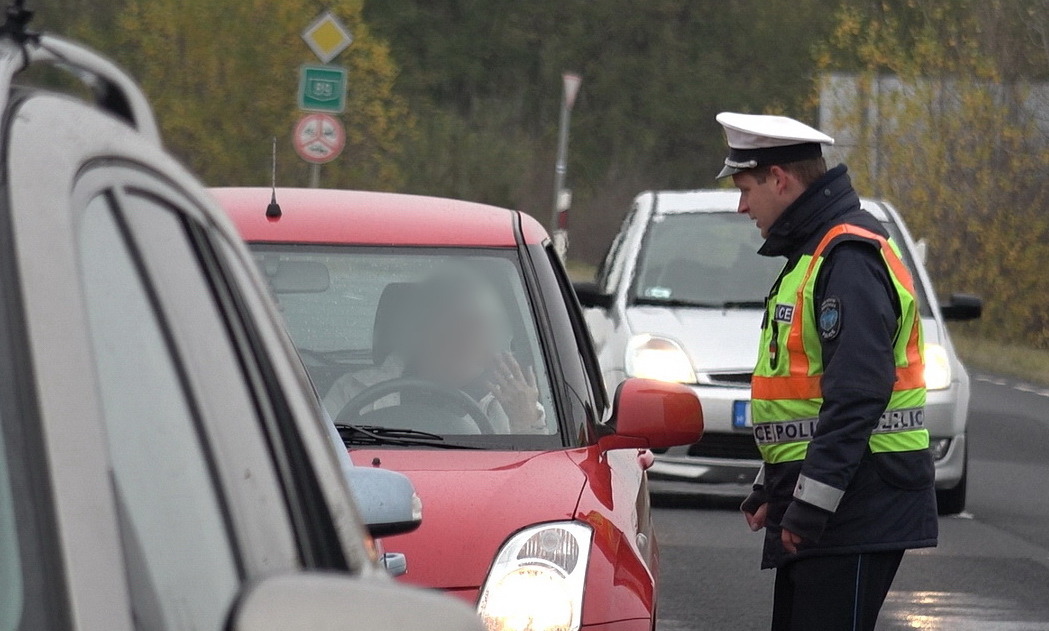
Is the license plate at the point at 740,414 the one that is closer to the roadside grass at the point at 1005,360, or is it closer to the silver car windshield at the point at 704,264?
the silver car windshield at the point at 704,264

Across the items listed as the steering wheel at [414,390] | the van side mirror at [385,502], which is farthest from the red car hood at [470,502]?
the van side mirror at [385,502]

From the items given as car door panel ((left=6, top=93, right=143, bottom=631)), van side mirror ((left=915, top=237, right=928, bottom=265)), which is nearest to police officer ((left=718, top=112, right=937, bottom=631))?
car door panel ((left=6, top=93, right=143, bottom=631))

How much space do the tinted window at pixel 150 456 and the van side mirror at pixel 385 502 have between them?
116 cm

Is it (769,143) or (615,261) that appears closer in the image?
(769,143)

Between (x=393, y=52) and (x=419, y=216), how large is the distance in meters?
66.8

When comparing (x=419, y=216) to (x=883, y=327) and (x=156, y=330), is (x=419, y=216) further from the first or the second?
(x=156, y=330)

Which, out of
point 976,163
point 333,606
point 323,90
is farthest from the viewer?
point 976,163

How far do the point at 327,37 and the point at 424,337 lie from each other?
17.1 meters

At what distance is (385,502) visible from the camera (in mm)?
3172

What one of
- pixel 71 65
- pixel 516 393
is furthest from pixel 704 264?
pixel 71 65

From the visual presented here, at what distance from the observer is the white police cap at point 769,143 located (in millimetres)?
4840

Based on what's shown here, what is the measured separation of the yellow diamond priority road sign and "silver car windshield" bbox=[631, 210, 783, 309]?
10.8 m

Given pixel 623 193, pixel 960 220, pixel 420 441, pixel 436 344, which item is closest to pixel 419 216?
pixel 436 344

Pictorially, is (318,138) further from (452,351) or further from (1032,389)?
(452,351)
